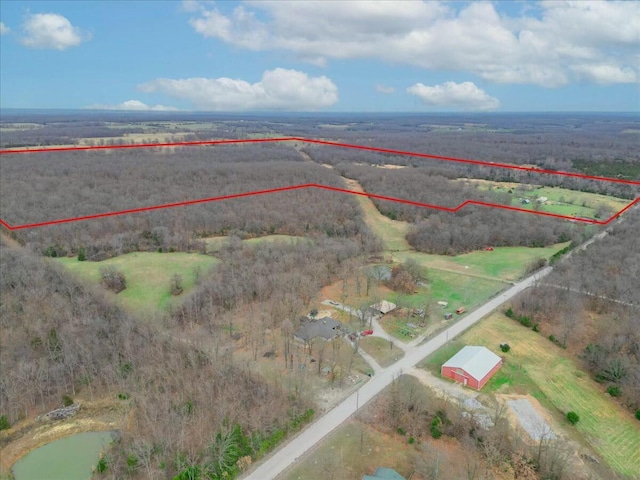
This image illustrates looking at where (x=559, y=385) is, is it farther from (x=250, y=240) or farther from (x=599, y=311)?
(x=250, y=240)

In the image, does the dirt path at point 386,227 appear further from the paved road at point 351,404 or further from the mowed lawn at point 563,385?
the mowed lawn at point 563,385

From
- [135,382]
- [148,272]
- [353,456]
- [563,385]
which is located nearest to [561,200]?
[563,385]

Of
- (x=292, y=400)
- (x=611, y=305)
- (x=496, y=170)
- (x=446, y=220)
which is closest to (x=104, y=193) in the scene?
(x=446, y=220)

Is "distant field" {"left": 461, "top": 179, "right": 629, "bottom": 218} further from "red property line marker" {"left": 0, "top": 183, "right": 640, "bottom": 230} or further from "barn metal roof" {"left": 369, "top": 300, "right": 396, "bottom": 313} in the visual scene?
"barn metal roof" {"left": 369, "top": 300, "right": 396, "bottom": 313}

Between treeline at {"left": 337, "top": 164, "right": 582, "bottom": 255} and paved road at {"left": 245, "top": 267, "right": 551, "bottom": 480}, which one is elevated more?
treeline at {"left": 337, "top": 164, "right": 582, "bottom": 255}

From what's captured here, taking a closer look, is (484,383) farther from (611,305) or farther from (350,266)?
(350,266)

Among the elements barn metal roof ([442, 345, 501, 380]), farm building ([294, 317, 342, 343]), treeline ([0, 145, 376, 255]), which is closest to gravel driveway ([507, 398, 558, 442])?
barn metal roof ([442, 345, 501, 380])
